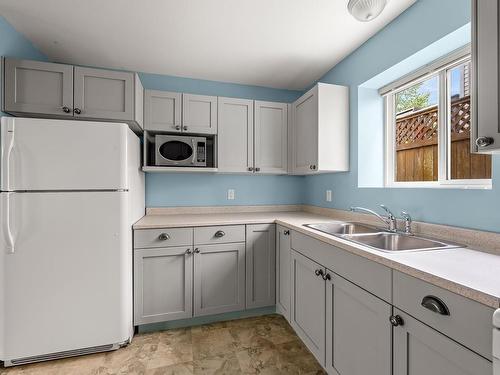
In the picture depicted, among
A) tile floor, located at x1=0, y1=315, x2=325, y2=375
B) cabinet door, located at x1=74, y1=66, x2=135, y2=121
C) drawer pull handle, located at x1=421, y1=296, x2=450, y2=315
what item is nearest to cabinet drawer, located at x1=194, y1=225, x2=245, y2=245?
tile floor, located at x1=0, y1=315, x2=325, y2=375

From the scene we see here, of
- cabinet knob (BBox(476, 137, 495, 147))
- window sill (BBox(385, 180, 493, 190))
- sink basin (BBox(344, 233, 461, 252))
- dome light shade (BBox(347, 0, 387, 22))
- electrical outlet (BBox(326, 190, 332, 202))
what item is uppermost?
dome light shade (BBox(347, 0, 387, 22))

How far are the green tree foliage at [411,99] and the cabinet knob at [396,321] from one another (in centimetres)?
148

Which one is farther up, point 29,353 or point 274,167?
point 274,167

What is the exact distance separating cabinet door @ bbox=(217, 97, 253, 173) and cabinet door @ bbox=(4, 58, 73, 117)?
1207 mm

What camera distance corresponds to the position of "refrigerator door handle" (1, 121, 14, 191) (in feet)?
5.01

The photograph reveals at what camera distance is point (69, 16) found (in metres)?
1.68

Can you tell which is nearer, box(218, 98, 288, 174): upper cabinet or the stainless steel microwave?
the stainless steel microwave

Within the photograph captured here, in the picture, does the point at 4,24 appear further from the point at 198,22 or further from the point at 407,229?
the point at 407,229

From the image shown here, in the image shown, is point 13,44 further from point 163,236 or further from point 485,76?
point 485,76

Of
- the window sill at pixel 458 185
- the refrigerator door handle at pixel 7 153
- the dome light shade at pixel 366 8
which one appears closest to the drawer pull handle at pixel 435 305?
the window sill at pixel 458 185

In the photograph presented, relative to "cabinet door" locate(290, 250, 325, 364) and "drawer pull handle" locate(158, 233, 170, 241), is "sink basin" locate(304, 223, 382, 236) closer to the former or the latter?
"cabinet door" locate(290, 250, 325, 364)

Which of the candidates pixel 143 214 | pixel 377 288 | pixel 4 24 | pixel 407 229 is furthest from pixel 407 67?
pixel 4 24

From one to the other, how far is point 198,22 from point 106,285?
1934mm

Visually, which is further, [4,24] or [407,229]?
[4,24]
